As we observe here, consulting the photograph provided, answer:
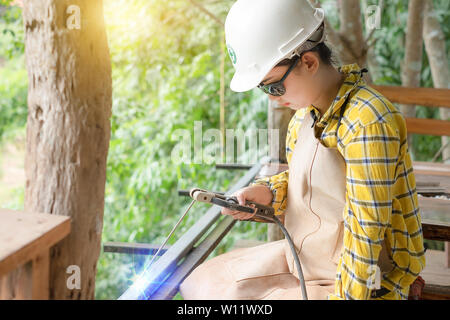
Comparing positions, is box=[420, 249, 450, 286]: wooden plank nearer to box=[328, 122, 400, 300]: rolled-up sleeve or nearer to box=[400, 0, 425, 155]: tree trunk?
box=[328, 122, 400, 300]: rolled-up sleeve

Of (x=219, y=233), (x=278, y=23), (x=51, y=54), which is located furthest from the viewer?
(x=51, y=54)

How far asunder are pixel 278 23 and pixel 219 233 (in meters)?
0.91

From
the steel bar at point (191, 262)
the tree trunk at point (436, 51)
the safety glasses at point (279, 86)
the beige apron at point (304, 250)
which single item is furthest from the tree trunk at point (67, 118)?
the tree trunk at point (436, 51)

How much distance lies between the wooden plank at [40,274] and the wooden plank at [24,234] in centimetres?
3

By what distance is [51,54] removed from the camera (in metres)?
2.44

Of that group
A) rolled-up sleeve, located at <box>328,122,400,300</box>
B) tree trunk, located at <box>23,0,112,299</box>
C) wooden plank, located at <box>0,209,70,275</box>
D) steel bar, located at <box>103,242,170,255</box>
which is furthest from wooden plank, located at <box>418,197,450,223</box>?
tree trunk, located at <box>23,0,112,299</box>

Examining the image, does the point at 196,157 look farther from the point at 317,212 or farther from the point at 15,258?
the point at 15,258

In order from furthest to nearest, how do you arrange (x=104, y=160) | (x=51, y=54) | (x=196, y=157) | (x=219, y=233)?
1. (x=196, y=157)
2. (x=104, y=160)
3. (x=51, y=54)
4. (x=219, y=233)

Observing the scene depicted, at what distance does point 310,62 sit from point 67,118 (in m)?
1.67

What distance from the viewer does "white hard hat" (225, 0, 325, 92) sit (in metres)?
1.20

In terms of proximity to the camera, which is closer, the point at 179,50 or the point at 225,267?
the point at 225,267

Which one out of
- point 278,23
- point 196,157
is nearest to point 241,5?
point 278,23
